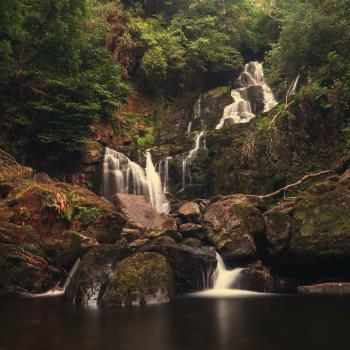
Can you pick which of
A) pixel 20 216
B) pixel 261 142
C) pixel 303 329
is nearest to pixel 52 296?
pixel 20 216

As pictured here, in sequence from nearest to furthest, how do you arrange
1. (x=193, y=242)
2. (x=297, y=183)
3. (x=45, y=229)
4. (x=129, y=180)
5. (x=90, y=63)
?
(x=193, y=242) < (x=45, y=229) < (x=297, y=183) < (x=129, y=180) < (x=90, y=63)

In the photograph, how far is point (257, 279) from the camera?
10898 mm

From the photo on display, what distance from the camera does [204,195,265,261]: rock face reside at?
38.8ft

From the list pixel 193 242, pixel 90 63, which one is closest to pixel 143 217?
pixel 193 242

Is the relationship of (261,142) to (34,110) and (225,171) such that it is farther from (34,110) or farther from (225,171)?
(34,110)

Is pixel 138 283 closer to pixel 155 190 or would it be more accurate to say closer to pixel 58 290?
pixel 58 290

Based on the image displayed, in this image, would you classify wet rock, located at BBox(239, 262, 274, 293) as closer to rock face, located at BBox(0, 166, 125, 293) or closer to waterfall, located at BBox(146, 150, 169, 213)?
rock face, located at BBox(0, 166, 125, 293)

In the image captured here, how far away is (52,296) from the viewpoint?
1061cm

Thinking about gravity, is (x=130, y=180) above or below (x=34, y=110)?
below

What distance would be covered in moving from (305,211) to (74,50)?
14160mm

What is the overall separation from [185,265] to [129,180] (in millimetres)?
9525

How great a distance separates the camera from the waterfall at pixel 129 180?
63.4 feet

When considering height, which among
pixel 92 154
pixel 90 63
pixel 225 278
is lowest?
pixel 225 278

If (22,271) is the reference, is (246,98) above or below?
above
